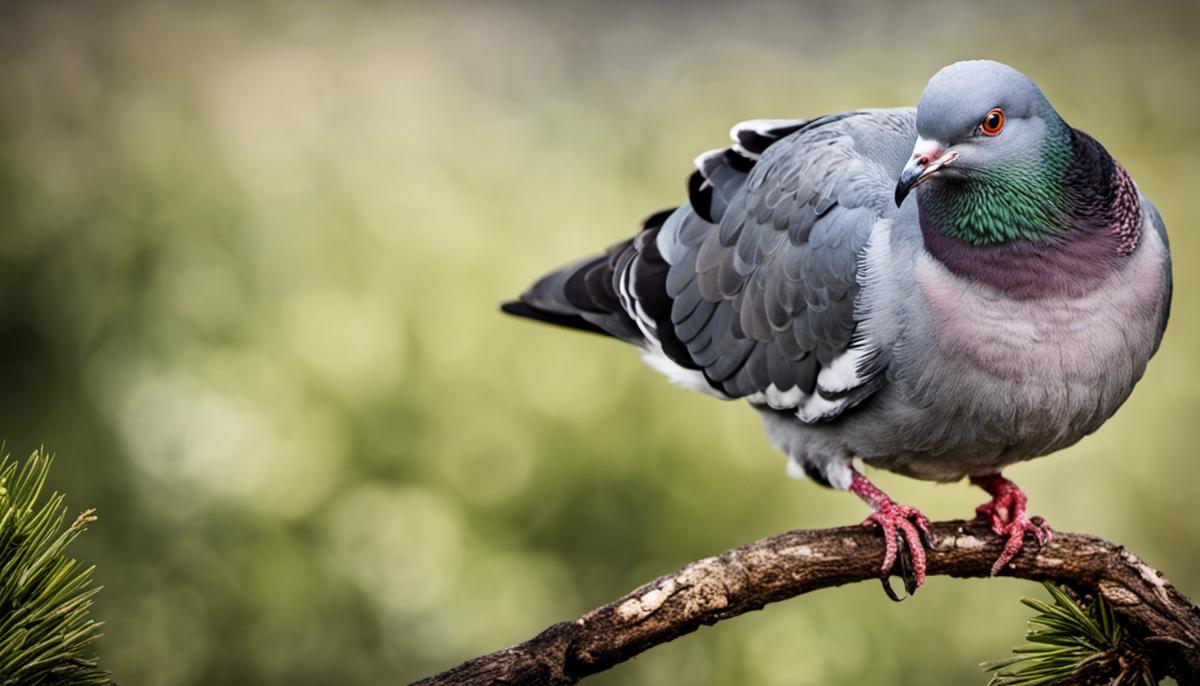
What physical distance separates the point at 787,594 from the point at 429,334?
2513 mm

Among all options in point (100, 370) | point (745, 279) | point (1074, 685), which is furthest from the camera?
point (100, 370)

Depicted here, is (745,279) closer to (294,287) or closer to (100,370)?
(294,287)

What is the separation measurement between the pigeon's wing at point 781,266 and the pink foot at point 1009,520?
0.36 metres

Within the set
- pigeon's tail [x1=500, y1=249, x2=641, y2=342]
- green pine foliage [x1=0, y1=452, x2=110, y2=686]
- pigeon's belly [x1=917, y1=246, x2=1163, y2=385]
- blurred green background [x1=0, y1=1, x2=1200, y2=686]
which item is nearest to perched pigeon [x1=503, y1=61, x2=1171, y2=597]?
pigeon's belly [x1=917, y1=246, x2=1163, y2=385]

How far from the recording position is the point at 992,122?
2086mm

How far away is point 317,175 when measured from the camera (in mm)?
5070

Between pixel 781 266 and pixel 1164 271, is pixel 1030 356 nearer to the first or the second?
pixel 1164 271

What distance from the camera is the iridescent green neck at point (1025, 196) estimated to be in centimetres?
212

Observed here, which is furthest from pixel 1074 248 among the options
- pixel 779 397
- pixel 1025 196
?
pixel 779 397

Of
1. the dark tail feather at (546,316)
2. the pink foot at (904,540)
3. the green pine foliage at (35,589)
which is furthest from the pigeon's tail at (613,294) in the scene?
the green pine foliage at (35,589)

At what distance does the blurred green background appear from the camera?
13.3 feet

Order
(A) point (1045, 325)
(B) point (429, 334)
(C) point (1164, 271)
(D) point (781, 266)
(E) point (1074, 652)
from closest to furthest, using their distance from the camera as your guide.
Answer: (E) point (1074, 652) < (A) point (1045, 325) < (C) point (1164, 271) < (D) point (781, 266) < (B) point (429, 334)

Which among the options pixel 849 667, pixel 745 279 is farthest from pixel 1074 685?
pixel 849 667

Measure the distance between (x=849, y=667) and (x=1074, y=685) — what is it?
2107 millimetres
